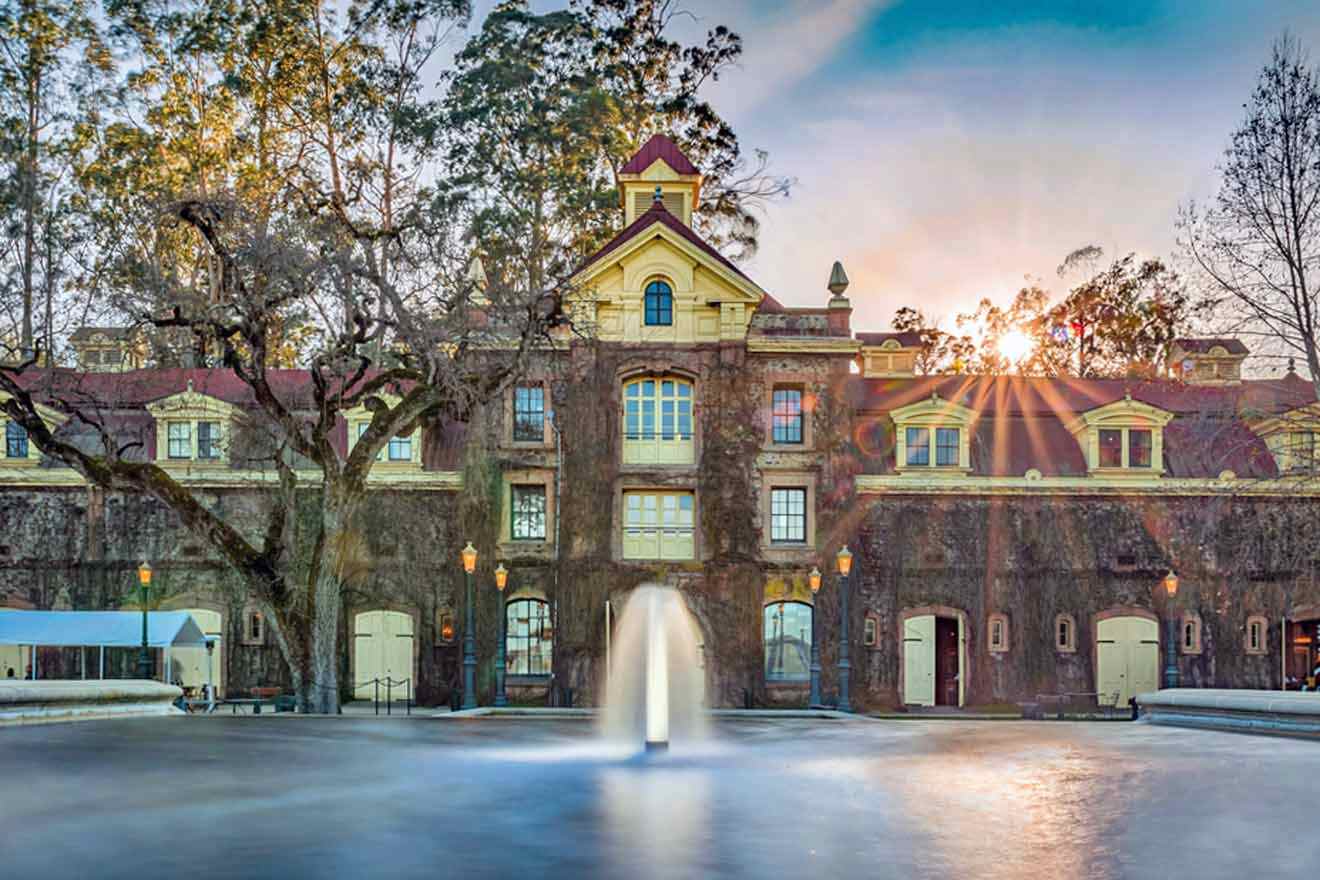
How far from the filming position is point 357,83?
39938 millimetres

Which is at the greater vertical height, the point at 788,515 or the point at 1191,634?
the point at 788,515

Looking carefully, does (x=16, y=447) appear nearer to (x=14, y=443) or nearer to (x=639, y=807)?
(x=14, y=443)

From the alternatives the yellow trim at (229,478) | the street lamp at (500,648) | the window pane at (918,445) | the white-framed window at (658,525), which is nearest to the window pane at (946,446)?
the window pane at (918,445)

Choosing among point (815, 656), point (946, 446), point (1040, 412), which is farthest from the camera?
point (1040, 412)

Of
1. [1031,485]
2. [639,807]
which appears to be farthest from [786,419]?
[639,807]

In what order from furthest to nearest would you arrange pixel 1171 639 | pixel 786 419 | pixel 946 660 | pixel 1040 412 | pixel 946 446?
pixel 1040 412 → pixel 946 446 → pixel 946 660 → pixel 786 419 → pixel 1171 639

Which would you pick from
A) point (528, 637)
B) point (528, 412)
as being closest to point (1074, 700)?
point (528, 637)

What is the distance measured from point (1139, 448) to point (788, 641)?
10.8m

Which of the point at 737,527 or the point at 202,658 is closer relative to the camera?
the point at 737,527

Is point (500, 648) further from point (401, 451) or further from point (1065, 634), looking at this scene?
point (1065, 634)

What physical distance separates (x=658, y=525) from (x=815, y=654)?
204 inches

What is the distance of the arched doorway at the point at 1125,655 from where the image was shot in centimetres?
3594

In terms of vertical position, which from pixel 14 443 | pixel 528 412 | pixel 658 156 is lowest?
pixel 14 443

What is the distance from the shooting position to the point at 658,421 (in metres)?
35.5
